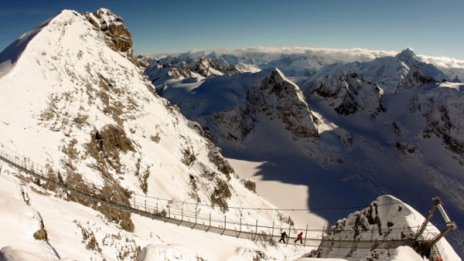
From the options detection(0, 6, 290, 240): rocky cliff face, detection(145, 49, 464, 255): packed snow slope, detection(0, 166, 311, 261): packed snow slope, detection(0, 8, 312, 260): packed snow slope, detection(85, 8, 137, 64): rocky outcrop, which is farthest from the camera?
detection(145, 49, 464, 255): packed snow slope

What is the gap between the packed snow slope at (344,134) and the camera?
12675 centimetres

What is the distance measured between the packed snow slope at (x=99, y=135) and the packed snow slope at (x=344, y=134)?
49.8 metres

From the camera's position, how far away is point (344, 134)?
154m

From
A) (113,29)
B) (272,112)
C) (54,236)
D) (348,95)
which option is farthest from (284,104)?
(54,236)

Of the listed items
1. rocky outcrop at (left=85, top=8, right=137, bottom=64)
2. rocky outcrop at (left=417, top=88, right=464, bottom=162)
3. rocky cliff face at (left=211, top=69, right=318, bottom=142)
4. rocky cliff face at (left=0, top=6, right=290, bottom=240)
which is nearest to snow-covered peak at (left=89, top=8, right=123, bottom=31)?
rocky outcrop at (left=85, top=8, right=137, bottom=64)

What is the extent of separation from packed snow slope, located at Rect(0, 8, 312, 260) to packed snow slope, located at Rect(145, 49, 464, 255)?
49813 mm

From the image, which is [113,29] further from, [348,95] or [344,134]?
[348,95]

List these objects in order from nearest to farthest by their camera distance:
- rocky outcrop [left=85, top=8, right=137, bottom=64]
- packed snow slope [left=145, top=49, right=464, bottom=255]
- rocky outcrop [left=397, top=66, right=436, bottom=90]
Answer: rocky outcrop [left=85, top=8, right=137, bottom=64]
packed snow slope [left=145, top=49, right=464, bottom=255]
rocky outcrop [left=397, top=66, right=436, bottom=90]

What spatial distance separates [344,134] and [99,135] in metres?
126

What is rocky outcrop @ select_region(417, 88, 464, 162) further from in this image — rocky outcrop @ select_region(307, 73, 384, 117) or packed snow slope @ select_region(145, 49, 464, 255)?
rocky outcrop @ select_region(307, 73, 384, 117)

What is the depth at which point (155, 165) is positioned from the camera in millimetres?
56219

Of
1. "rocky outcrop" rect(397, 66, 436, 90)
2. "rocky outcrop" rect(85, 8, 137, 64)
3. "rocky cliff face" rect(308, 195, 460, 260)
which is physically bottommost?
"rocky cliff face" rect(308, 195, 460, 260)

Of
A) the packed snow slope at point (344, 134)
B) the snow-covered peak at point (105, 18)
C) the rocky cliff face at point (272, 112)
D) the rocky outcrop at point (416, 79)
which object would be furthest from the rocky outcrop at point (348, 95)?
the snow-covered peak at point (105, 18)

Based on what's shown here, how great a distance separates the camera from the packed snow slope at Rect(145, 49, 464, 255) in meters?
127
